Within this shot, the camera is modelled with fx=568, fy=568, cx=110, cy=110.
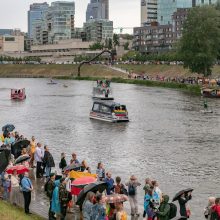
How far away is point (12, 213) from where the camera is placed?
24281mm

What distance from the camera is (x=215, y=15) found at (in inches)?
5172

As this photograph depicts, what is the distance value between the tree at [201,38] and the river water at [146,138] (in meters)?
27.1

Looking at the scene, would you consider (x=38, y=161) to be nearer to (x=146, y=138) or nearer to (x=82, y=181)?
(x=82, y=181)

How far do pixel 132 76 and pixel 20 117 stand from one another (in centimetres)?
10446

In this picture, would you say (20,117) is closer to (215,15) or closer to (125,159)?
(125,159)

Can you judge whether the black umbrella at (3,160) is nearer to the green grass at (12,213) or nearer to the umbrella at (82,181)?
the green grass at (12,213)

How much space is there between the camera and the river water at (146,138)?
3900 centimetres

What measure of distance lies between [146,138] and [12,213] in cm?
3509

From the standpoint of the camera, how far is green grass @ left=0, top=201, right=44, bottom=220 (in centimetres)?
2341

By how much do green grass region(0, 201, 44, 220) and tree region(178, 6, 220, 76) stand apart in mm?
104453

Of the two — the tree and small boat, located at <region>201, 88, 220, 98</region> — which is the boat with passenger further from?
the tree

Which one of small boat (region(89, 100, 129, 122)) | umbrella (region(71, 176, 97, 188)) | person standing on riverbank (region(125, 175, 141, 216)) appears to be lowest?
small boat (region(89, 100, 129, 122))

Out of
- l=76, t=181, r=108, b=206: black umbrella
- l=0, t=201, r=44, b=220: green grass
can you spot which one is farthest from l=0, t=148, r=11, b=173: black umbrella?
l=76, t=181, r=108, b=206: black umbrella

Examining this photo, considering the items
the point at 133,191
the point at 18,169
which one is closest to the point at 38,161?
the point at 18,169
